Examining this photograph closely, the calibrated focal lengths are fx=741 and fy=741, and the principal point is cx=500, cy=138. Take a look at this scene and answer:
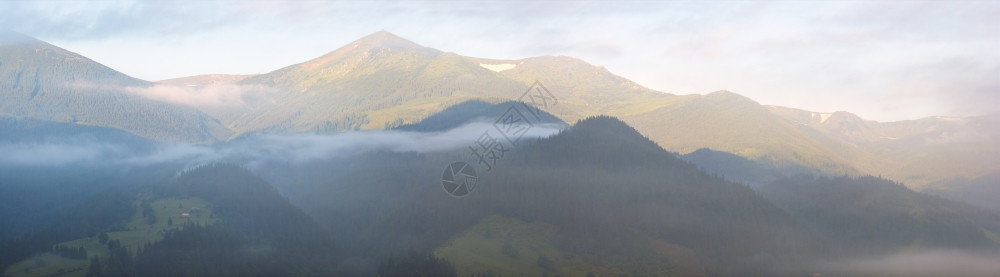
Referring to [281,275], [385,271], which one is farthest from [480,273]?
[281,275]

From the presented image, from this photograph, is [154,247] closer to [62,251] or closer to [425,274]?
[62,251]

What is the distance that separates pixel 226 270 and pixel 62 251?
151 feet

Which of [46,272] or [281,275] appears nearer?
[46,272]

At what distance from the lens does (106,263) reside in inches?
7141

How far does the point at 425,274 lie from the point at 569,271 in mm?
39521

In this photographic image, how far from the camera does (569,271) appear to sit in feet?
650

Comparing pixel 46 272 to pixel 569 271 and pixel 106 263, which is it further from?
pixel 569 271

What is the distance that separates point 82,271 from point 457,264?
90.8 meters

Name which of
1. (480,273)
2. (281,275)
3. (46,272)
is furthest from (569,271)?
(46,272)

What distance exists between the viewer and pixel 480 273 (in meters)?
189

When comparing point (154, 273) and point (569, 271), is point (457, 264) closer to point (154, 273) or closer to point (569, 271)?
→ point (569, 271)

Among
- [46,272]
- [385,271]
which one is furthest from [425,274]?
[46,272]

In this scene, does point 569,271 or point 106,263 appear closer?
point 106,263

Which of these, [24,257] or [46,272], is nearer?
[46,272]
